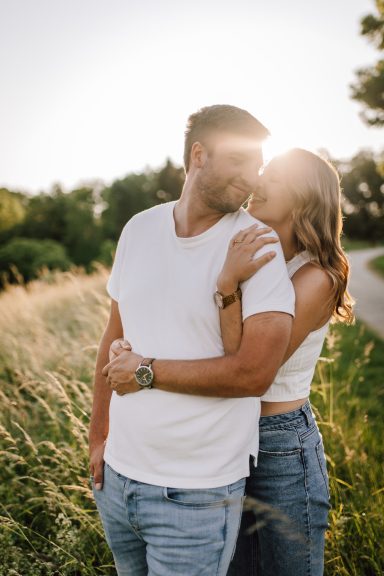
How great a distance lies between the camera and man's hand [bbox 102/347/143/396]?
1815 mm

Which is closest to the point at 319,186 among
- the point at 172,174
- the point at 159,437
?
the point at 159,437

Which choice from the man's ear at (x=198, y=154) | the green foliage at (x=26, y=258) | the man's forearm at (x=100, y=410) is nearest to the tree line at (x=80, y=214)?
the green foliage at (x=26, y=258)

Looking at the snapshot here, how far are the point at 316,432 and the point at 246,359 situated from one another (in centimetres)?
82

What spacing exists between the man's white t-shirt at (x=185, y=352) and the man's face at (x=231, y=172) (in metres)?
0.07

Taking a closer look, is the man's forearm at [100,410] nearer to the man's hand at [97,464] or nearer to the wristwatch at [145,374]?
the man's hand at [97,464]

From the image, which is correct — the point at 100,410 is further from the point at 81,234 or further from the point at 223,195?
the point at 81,234

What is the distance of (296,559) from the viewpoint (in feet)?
6.85

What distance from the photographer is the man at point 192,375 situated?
1.66 metres

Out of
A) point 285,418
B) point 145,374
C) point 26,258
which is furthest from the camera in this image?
point 26,258

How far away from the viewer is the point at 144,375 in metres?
1.77

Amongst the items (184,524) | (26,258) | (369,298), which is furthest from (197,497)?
(26,258)

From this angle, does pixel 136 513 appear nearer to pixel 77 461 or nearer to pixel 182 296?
pixel 182 296

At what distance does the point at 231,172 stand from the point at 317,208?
528mm

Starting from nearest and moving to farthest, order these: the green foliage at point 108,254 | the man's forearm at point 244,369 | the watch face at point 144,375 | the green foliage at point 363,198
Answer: the man's forearm at point 244,369, the watch face at point 144,375, the green foliage at point 108,254, the green foliage at point 363,198
